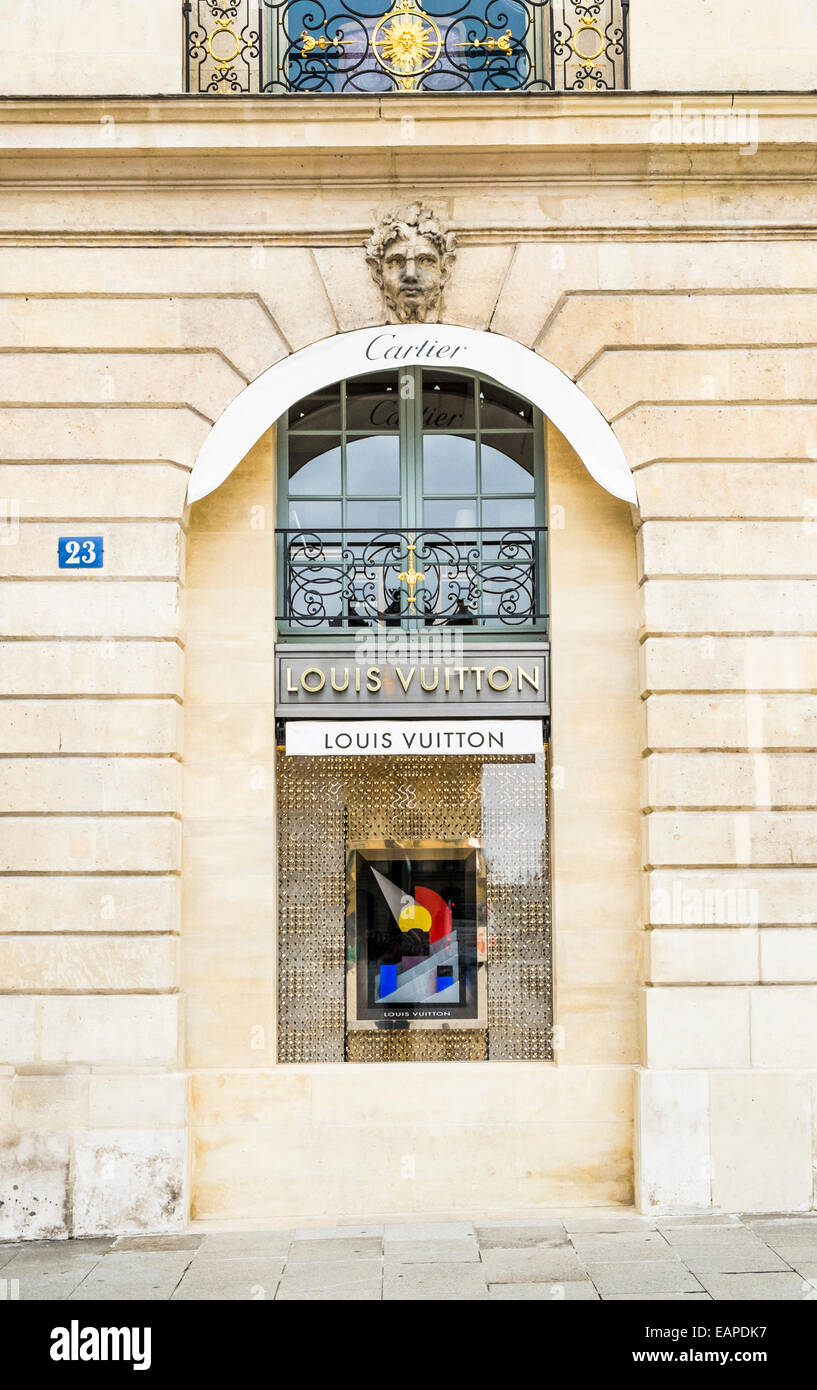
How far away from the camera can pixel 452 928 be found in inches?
418

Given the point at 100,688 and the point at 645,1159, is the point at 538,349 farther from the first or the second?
the point at 645,1159

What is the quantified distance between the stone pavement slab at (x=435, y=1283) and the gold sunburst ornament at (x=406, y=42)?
863 centimetres

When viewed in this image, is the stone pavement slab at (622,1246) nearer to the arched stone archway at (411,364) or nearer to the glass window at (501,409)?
the arched stone archway at (411,364)

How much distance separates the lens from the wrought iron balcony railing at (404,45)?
35.2 ft

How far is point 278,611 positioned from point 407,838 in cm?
202

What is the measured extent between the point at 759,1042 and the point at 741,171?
6493mm

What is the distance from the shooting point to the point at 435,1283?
8.24 metres

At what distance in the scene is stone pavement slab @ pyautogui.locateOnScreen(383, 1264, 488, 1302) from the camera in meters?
7.98

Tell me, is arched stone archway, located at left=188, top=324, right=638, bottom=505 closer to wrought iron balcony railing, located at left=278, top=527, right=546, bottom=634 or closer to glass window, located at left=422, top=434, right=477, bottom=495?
glass window, located at left=422, top=434, right=477, bottom=495

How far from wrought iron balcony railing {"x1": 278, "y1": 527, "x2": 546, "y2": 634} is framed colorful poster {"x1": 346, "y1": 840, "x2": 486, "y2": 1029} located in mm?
1756

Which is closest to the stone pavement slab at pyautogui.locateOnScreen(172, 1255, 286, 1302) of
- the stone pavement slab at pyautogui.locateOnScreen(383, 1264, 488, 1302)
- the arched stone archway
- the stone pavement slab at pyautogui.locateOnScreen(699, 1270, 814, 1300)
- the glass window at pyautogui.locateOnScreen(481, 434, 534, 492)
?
the stone pavement slab at pyautogui.locateOnScreen(383, 1264, 488, 1302)

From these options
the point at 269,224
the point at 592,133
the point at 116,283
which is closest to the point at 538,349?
the point at 592,133

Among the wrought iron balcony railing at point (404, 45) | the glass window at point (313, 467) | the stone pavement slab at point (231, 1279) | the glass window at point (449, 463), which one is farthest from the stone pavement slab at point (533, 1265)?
the wrought iron balcony railing at point (404, 45)

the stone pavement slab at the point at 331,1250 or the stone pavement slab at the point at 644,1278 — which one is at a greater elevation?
the stone pavement slab at the point at 644,1278
